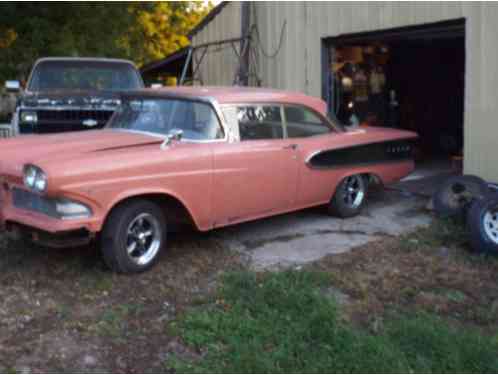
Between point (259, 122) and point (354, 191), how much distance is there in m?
1.79

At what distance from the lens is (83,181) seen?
4938mm

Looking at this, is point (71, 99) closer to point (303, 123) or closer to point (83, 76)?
point (83, 76)

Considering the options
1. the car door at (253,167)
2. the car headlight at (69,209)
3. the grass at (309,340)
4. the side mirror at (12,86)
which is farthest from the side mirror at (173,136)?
the side mirror at (12,86)

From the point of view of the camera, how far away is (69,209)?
16.3 ft

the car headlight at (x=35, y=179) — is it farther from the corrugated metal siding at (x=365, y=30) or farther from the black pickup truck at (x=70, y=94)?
the corrugated metal siding at (x=365, y=30)

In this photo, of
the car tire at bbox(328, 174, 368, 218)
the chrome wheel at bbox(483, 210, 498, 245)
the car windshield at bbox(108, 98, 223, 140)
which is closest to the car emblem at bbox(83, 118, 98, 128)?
the car windshield at bbox(108, 98, 223, 140)

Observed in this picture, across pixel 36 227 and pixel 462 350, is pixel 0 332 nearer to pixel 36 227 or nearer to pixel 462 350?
pixel 36 227

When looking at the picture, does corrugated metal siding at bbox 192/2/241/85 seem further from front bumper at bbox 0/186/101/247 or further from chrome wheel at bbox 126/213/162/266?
front bumper at bbox 0/186/101/247

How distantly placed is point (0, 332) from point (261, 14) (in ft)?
27.3

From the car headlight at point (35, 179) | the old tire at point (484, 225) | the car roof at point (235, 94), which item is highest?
the car roof at point (235, 94)

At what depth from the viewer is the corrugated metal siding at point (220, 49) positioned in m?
12.2

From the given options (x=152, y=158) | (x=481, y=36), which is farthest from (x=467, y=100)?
(x=152, y=158)

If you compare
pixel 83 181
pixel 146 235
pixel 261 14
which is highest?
pixel 261 14

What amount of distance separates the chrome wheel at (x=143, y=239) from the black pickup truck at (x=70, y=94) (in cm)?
402
